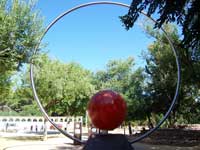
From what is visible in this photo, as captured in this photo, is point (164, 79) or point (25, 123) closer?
point (164, 79)

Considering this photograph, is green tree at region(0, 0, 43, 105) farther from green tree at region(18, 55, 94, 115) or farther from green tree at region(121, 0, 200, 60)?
green tree at region(18, 55, 94, 115)

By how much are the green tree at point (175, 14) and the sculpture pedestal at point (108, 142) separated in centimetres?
404

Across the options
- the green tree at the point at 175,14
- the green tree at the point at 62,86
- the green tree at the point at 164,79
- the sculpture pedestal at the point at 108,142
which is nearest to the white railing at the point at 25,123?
the green tree at the point at 62,86

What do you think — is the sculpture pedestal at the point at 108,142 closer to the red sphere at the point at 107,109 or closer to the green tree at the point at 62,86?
the red sphere at the point at 107,109

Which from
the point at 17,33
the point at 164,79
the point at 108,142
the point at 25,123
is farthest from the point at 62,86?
the point at 108,142

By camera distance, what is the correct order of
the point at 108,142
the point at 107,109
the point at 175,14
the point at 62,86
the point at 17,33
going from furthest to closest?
the point at 62,86 → the point at 17,33 → the point at 175,14 → the point at 108,142 → the point at 107,109

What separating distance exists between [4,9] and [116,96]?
1106 centimetres

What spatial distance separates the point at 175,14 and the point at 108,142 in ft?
17.2

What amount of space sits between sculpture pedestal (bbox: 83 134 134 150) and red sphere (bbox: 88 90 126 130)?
32 centimetres

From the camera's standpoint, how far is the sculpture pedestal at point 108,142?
376 inches

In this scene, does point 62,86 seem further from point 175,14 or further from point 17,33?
point 175,14

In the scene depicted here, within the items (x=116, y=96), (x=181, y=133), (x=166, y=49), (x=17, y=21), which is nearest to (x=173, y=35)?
(x=166, y=49)

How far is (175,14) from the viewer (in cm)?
1257

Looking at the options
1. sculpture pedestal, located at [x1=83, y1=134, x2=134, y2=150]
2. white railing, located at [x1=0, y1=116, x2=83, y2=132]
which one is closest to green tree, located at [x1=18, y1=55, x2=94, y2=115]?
white railing, located at [x1=0, y1=116, x2=83, y2=132]
